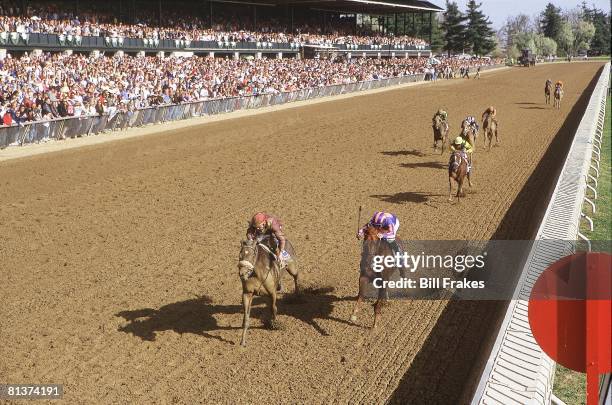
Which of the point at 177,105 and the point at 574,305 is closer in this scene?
the point at 574,305

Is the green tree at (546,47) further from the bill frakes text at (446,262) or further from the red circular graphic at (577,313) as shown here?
the red circular graphic at (577,313)

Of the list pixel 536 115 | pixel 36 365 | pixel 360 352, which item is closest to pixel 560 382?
pixel 360 352

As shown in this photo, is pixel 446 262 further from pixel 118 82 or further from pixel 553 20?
pixel 553 20

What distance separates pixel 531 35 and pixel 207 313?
128885mm

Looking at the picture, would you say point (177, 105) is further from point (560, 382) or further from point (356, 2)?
point (356, 2)

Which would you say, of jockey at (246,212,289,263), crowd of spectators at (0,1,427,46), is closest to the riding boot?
jockey at (246,212,289,263)

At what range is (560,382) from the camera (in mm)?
6137

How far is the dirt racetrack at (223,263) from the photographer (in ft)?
21.7

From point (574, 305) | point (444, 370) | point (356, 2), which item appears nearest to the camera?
point (574, 305)

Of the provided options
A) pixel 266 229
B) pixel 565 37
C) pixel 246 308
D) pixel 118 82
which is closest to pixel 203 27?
pixel 118 82

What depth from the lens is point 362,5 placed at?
197ft

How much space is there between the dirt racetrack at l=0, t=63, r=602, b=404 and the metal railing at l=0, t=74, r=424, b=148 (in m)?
1.82

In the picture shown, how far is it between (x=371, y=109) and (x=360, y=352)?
26.1 m

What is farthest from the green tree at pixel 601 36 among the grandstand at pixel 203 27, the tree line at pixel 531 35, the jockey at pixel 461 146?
the jockey at pixel 461 146
